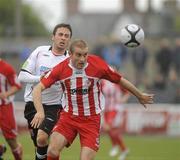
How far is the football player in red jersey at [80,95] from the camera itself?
10.9 metres

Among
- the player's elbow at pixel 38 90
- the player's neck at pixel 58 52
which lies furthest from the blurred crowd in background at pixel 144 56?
the player's elbow at pixel 38 90

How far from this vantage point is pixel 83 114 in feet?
36.7

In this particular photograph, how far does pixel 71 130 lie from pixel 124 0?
205 feet

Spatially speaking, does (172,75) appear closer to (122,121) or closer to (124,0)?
(122,121)

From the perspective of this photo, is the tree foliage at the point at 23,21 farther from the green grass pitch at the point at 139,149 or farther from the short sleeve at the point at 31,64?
the short sleeve at the point at 31,64

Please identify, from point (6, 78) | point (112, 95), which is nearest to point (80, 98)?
point (6, 78)

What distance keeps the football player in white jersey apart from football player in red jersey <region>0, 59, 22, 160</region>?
149cm

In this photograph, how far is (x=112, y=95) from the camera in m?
19.4

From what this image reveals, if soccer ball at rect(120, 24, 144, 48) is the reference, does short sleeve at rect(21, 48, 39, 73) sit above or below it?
below

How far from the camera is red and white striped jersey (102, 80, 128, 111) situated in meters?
19.2

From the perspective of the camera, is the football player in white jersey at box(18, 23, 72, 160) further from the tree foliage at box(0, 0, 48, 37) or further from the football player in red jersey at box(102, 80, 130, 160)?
the tree foliage at box(0, 0, 48, 37)

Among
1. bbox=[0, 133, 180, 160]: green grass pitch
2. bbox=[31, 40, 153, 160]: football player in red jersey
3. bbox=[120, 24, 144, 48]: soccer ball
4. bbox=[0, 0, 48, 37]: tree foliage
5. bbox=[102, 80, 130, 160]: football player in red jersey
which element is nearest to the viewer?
bbox=[31, 40, 153, 160]: football player in red jersey

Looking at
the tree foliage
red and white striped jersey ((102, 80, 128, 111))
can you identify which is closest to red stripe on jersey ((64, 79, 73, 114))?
red and white striped jersey ((102, 80, 128, 111))

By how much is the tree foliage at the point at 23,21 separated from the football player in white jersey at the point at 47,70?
18777 millimetres
